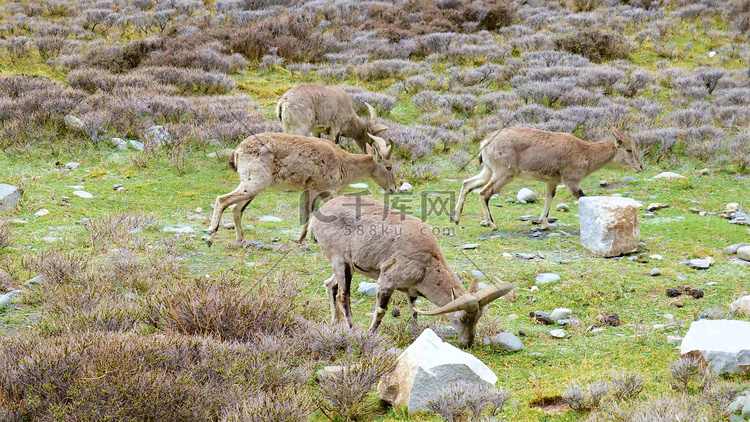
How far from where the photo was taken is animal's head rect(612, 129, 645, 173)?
38.9 ft

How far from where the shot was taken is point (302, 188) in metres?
10.0

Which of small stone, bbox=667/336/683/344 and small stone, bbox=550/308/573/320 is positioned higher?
small stone, bbox=667/336/683/344

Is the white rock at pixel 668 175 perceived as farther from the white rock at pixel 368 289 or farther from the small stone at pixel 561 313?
the white rock at pixel 368 289

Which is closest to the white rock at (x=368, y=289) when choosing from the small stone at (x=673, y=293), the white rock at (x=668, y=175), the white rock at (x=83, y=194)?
the small stone at (x=673, y=293)

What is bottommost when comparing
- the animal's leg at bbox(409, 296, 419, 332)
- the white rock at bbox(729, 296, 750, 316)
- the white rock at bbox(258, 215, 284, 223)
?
the white rock at bbox(258, 215, 284, 223)

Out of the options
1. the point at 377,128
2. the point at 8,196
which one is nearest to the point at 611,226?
the point at 377,128

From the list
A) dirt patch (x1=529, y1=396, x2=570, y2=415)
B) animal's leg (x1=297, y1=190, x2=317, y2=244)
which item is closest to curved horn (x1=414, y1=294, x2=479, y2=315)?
dirt patch (x1=529, y1=396, x2=570, y2=415)

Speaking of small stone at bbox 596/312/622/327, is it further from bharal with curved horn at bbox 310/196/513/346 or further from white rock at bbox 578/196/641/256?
white rock at bbox 578/196/641/256

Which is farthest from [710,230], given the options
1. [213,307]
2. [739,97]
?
[739,97]

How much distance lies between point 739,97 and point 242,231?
50.4ft

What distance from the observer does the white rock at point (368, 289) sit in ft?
26.3

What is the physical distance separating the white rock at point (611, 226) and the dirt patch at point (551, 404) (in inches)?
179

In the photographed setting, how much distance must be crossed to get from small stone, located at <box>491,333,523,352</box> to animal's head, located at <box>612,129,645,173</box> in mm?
6500

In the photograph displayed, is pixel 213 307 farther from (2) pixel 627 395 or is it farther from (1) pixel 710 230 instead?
(1) pixel 710 230
